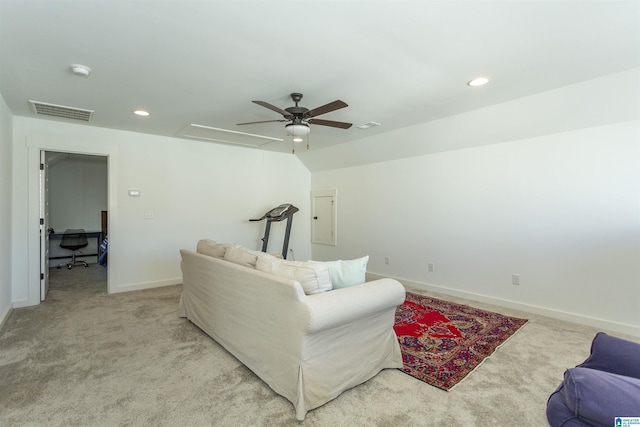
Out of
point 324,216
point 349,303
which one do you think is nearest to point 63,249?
point 324,216

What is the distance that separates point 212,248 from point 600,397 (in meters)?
2.99

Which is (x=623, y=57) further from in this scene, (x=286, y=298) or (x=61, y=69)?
(x=61, y=69)

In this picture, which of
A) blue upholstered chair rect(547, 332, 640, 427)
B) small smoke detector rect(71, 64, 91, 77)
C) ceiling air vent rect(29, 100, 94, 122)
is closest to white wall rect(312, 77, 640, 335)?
blue upholstered chair rect(547, 332, 640, 427)

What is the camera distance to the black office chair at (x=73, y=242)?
635cm

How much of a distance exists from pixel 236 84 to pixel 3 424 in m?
2.93

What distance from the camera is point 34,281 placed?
4.11 meters

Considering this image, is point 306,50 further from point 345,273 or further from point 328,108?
point 345,273

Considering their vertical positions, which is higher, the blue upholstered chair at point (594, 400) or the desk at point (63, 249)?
the blue upholstered chair at point (594, 400)

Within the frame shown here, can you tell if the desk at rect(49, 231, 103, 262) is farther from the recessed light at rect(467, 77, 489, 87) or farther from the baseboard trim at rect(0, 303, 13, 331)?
the recessed light at rect(467, 77, 489, 87)

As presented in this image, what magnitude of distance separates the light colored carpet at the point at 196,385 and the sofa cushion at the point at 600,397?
1.05 m

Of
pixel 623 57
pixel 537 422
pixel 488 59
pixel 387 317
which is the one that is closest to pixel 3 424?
pixel 387 317

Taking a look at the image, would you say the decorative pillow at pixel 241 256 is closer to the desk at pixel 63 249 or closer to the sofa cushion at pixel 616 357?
the sofa cushion at pixel 616 357

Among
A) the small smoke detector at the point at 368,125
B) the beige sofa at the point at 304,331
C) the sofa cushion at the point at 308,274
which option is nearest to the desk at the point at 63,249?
the beige sofa at the point at 304,331

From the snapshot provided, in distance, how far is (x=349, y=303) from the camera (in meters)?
2.00
